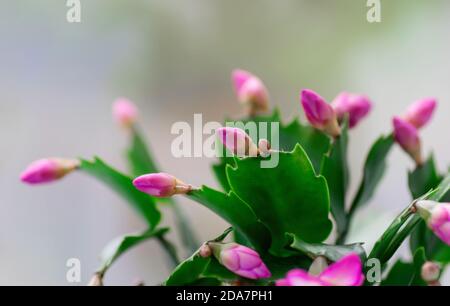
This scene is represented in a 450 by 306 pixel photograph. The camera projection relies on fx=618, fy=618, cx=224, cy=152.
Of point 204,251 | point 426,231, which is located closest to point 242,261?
point 204,251

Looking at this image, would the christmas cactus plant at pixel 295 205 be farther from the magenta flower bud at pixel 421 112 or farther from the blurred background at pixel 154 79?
the blurred background at pixel 154 79

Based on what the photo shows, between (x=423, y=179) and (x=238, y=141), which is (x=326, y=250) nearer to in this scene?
(x=238, y=141)

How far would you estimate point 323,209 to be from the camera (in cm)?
Result: 57

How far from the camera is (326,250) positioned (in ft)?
1.75

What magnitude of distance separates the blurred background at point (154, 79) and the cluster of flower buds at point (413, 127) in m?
1.11

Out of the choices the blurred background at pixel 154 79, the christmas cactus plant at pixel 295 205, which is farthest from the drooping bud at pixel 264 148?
the blurred background at pixel 154 79

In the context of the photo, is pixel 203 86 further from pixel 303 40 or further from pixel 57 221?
pixel 57 221

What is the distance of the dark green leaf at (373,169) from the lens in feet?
2.26

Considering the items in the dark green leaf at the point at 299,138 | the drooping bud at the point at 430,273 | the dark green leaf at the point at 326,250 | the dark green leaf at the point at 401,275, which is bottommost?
the dark green leaf at the point at 401,275

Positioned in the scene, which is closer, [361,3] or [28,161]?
[28,161]

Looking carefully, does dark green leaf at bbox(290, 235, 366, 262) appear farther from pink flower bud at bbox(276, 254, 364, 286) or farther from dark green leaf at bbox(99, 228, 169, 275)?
dark green leaf at bbox(99, 228, 169, 275)

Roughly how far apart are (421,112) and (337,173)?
0.56 ft
